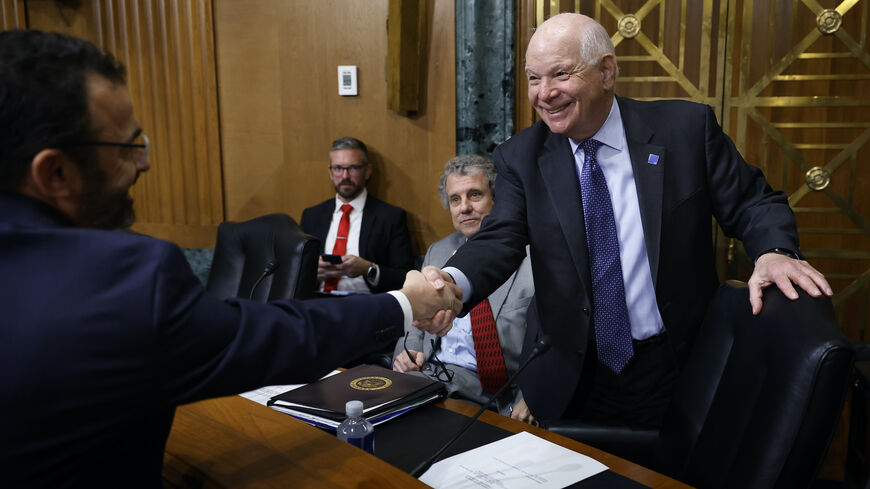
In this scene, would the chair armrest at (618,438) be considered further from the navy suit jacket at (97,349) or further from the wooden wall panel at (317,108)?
the wooden wall panel at (317,108)

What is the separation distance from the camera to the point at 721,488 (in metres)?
1.18

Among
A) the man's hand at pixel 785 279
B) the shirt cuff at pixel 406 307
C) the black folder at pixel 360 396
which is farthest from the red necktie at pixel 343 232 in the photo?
the man's hand at pixel 785 279

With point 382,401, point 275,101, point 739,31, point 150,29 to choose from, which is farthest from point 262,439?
point 150,29

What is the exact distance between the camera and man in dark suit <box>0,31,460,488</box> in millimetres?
747

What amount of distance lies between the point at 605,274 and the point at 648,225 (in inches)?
7.0

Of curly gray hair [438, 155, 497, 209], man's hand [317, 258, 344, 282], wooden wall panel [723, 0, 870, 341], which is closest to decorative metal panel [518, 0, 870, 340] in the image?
wooden wall panel [723, 0, 870, 341]

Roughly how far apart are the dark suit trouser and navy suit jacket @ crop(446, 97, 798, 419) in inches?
2.0

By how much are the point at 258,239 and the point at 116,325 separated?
208cm

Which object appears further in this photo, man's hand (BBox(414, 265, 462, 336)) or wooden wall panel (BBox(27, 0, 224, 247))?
wooden wall panel (BBox(27, 0, 224, 247))

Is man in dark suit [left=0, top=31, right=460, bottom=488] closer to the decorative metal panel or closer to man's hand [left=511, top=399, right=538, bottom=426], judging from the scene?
man's hand [left=511, top=399, right=538, bottom=426]

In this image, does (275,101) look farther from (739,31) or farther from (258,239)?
(739,31)

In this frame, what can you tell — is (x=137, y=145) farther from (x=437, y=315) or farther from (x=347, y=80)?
(x=347, y=80)

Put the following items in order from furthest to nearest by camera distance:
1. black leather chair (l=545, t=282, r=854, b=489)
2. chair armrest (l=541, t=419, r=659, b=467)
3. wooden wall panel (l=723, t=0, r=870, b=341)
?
wooden wall panel (l=723, t=0, r=870, b=341), chair armrest (l=541, t=419, r=659, b=467), black leather chair (l=545, t=282, r=854, b=489)

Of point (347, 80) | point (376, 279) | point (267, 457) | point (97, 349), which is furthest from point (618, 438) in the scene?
point (347, 80)
